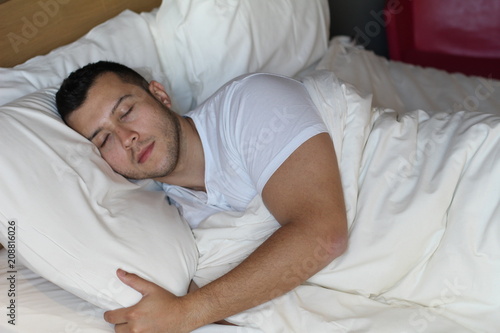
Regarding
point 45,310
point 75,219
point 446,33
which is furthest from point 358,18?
point 45,310

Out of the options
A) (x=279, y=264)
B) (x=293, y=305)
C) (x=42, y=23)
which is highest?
(x=42, y=23)

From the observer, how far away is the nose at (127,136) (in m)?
1.26

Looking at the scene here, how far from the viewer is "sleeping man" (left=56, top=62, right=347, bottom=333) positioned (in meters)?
1.10

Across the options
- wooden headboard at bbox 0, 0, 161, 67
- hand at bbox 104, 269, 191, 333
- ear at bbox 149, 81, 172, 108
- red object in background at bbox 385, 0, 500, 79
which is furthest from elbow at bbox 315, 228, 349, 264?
red object in background at bbox 385, 0, 500, 79

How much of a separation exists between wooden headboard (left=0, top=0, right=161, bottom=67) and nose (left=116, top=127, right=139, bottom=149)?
0.31m

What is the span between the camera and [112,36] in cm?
146

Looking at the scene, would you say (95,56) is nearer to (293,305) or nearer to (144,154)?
(144,154)

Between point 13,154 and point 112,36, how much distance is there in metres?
0.48

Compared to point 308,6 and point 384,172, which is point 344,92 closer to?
point 384,172

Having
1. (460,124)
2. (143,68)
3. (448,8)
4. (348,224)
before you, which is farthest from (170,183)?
(448,8)

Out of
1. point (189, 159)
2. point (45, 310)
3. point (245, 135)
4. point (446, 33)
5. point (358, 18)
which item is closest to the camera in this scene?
point (45, 310)

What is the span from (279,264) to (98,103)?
54 cm

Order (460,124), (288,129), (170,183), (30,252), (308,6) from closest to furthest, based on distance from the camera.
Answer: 1. (30,252)
2. (288,129)
3. (460,124)
4. (170,183)
5. (308,6)

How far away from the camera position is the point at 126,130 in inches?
50.2
